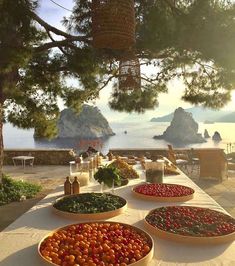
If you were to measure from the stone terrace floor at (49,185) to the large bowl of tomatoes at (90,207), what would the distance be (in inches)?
101

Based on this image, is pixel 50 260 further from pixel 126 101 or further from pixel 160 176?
pixel 126 101

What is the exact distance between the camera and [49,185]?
10.5m

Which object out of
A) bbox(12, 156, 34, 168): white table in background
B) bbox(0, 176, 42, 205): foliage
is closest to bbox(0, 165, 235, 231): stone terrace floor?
bbox(0, 176, 42, 205): foliage

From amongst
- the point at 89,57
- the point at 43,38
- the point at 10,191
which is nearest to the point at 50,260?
the point at 89,57

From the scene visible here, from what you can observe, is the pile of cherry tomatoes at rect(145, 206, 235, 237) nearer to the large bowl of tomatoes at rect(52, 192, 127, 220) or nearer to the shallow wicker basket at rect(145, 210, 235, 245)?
the shallow wicker basket at rect(145, 210, 235, 245)

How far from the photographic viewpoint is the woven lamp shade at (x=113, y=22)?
3.44 m

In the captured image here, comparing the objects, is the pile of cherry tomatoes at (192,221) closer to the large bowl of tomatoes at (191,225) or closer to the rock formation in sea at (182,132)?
the large bowl of tomatoes at (191,225)

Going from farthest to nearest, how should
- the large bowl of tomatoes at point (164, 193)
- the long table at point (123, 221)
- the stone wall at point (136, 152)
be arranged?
1. the stone wall at point (136, 152)
2. the large bowl of tomatoes at point (164, 193)
3. the long table at point (123, 221)

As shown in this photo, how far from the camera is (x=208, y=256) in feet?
8.87

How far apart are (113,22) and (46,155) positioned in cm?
1213

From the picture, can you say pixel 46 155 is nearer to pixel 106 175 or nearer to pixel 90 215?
pixel 106 175

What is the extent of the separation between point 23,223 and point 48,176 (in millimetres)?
8637

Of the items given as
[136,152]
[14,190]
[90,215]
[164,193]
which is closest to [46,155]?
[136,152]

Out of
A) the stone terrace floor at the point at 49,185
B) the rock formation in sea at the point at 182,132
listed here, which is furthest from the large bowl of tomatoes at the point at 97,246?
the rock formation in sea at the point at 182,132
